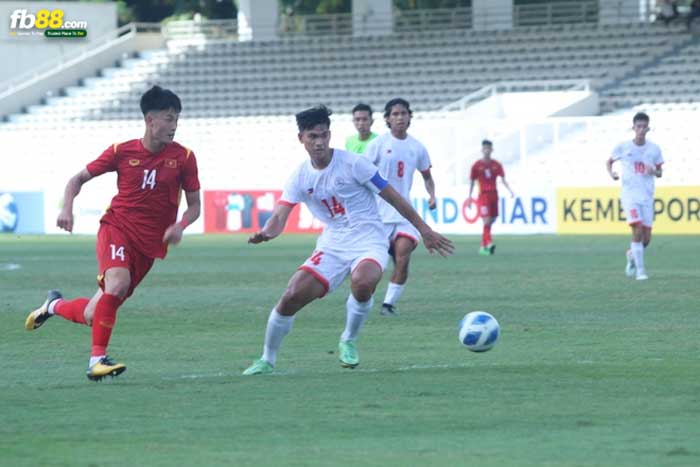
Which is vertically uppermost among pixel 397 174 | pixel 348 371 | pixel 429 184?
pixel 397 174

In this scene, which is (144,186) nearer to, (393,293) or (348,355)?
(348,355)

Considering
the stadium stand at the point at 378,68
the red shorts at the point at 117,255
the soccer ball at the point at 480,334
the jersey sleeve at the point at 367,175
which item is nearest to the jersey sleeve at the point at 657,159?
the soccer ball at the point at 480,334

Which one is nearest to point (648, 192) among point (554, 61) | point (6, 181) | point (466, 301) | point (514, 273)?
point (514, 273)

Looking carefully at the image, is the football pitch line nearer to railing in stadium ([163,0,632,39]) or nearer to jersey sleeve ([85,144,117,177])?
jersey sleeve ([85,144,117,177])

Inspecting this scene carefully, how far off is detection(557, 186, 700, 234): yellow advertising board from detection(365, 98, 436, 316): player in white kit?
17956 millimetres

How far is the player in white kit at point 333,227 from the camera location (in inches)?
427

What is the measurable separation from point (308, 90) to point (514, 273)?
25.0 metres

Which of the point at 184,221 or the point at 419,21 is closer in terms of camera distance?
the point at 184,221

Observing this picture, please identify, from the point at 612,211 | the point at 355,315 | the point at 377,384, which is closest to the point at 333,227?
the point at 355,315

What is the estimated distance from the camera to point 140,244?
10797 mm

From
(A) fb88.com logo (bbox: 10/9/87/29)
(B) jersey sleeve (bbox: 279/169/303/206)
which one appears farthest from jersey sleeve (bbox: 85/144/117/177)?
(A) fb88.com logo (bbox: 10/9/87/29)

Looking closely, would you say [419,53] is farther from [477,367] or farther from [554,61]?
[477,367]

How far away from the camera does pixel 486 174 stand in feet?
100

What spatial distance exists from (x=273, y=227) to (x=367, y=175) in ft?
2.50
